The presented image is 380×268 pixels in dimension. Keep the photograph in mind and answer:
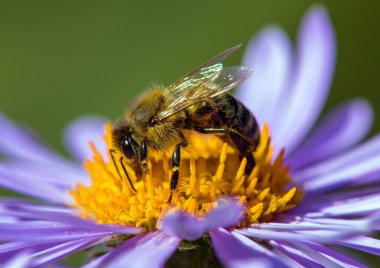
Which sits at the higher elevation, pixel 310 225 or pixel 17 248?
pixel 17 248

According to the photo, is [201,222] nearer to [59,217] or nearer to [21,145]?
[59,217]

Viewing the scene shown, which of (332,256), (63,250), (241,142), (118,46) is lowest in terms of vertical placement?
(332,256)

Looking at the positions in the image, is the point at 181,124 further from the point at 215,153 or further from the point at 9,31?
the point at 9,31

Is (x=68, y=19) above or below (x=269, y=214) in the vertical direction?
above

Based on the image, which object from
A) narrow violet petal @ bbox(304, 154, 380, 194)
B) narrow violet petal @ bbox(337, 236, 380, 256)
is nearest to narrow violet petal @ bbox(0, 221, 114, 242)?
narrow violet petal @ bbox(337, 236, 380, 256)

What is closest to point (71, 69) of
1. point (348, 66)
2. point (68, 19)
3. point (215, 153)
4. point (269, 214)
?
point (68, 19)

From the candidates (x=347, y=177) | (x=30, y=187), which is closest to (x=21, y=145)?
(x=30, y=187)
